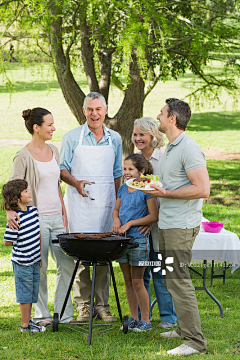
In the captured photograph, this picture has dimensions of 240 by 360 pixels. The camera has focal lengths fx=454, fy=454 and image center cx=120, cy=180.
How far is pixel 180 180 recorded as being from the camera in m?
3.35

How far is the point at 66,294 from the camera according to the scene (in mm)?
4055

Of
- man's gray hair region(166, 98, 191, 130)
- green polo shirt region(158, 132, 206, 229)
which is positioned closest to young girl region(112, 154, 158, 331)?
green polo shirt region(158, 132, 206, 229)

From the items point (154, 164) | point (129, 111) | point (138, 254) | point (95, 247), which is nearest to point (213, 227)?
point (154, 164)

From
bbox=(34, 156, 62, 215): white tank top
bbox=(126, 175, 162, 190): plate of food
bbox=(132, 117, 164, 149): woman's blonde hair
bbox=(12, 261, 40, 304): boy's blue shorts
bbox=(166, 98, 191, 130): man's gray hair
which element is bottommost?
bbox=(12, 261, 40, 304): boy's blue shorts

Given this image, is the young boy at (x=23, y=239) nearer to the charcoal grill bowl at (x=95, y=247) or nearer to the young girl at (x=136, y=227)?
the charcoal grill bowl at (x=95, y=247)

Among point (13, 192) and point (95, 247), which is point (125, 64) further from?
point (95, 247)

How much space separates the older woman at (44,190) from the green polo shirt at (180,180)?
108 cm

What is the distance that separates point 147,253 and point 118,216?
1.36 feet

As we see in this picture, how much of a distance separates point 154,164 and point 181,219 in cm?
88

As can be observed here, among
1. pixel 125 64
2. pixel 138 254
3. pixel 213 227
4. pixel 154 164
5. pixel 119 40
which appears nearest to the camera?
pixel 138 254

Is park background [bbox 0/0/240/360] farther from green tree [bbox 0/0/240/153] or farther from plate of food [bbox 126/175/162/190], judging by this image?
plate of food [bbox 126/175/162/190]

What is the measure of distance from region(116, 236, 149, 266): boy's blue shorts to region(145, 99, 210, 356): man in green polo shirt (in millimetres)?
469

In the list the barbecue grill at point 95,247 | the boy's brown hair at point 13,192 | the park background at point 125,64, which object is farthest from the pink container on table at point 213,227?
the boy's brown hair at point 13,192

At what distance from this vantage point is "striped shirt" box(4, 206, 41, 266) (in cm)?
373
